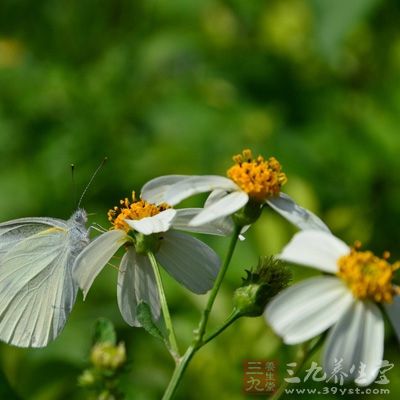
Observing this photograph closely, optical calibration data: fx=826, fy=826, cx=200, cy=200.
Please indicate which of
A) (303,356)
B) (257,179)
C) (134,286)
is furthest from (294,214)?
(134,286)

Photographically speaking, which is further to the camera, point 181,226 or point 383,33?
point 383,33

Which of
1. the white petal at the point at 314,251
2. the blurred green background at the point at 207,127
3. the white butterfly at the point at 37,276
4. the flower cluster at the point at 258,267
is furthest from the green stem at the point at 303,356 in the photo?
the blurred green background at the point at 207,127

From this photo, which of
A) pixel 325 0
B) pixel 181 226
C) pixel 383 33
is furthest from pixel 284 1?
pixel 181 226

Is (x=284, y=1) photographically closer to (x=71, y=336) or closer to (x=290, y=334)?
(x=71, y=336)

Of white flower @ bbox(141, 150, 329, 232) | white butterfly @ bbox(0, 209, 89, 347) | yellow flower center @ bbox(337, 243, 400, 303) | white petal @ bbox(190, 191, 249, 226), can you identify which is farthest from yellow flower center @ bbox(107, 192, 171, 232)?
yellow flower center @ bbox(337, 243, 400, 303)

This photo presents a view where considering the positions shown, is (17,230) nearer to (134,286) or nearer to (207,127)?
(134,286)

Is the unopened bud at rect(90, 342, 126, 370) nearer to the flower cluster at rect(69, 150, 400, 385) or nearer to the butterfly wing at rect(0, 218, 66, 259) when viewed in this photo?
the flower cluster at rect(69, 150, 400, 385)
